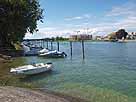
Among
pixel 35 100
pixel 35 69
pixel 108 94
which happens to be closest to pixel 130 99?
pixel 108 94

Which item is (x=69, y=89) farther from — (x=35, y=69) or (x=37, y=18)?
(x=37, y=18)

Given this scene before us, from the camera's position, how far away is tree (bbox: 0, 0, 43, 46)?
67.7 meters

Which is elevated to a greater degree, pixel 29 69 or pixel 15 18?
pixel 15 18

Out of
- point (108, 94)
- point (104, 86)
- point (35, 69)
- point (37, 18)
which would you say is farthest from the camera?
point (37, 18)

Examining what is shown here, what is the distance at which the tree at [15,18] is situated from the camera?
6769 cm

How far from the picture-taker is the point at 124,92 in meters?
27.9

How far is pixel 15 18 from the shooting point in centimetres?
6812

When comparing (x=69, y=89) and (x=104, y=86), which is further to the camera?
(x=104, y=86)

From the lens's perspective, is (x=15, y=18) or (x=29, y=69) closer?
(x=29, y=69)

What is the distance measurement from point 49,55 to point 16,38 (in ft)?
29.9

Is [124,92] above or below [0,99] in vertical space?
below

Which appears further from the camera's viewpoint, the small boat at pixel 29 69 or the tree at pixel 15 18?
the tree at pixel 15 18

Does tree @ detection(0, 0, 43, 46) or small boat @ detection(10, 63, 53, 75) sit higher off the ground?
tree @ detection(0, 0, 43, 46)

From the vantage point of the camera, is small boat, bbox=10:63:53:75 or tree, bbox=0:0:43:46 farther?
tree, bbox=0:0:43:46
